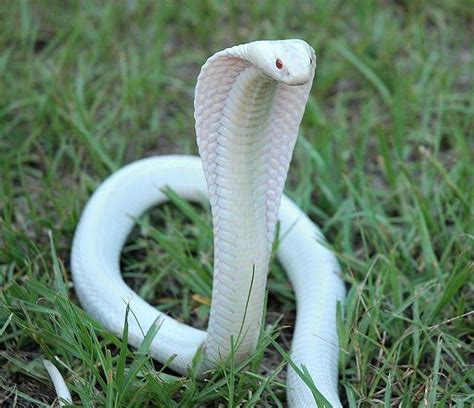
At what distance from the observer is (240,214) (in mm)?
2539

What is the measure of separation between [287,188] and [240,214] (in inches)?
54.6

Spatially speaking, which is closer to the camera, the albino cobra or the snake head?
the snake head

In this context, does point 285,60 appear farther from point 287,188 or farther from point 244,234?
point 287,188

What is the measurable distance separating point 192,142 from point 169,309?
108 centimetres

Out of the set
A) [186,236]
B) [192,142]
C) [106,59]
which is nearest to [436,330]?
[186,236]

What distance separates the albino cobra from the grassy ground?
0.27ft

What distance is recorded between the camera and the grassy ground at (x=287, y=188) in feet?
9.23

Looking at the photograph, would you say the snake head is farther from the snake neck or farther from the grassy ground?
the grassy ground

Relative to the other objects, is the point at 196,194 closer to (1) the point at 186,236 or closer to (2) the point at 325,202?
(1) the point at 186,236

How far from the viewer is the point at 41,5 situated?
16.0 ft

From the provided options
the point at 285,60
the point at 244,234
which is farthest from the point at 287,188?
the point at 285,60

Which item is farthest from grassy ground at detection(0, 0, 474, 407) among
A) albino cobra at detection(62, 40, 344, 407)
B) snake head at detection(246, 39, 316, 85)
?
snake head at detection(246, 39, 316, 85)

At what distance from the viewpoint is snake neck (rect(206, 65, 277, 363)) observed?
7.76 feet

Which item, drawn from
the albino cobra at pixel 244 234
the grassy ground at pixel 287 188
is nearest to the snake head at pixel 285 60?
the albino cobra at pixel 244 234
